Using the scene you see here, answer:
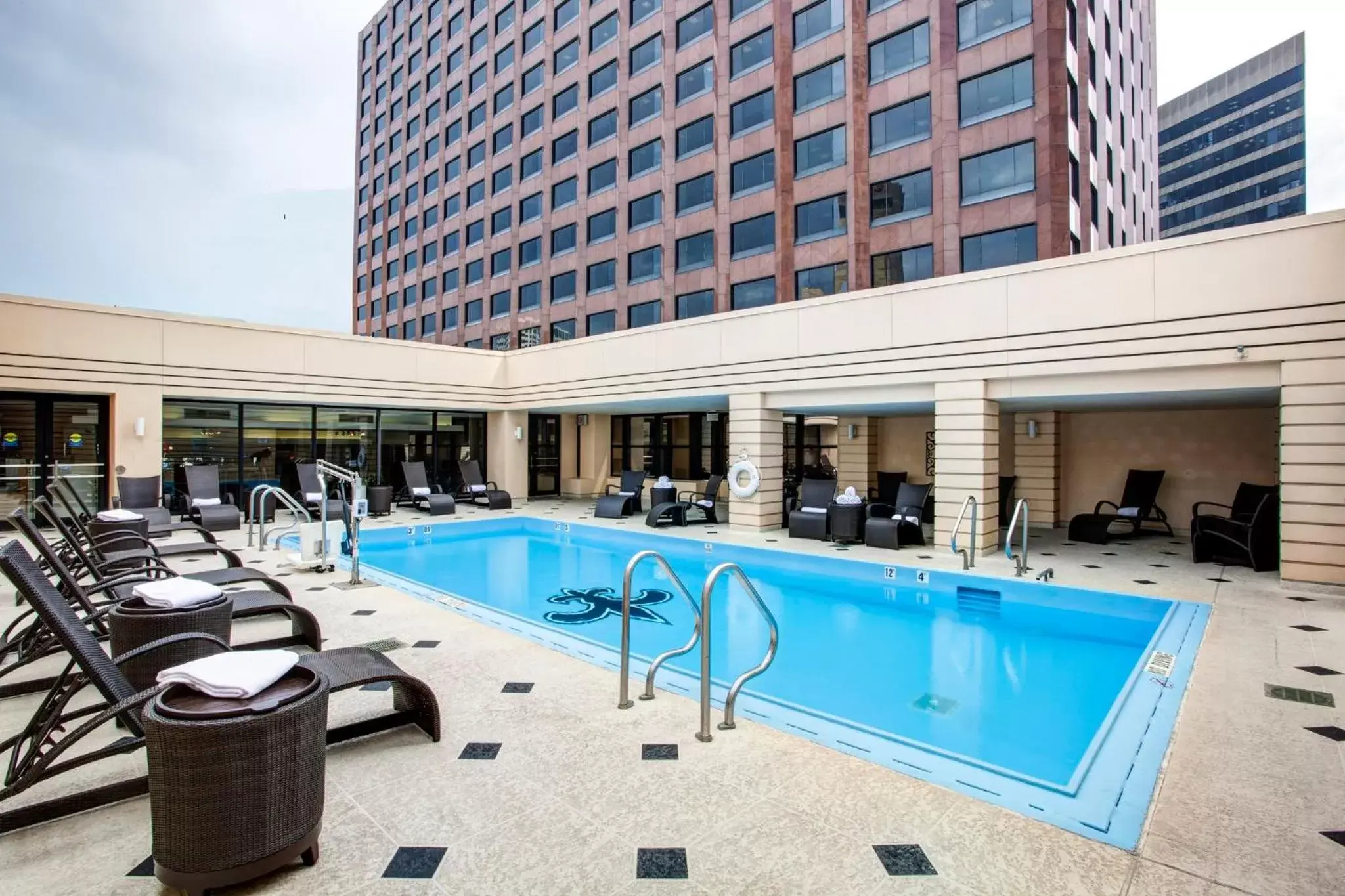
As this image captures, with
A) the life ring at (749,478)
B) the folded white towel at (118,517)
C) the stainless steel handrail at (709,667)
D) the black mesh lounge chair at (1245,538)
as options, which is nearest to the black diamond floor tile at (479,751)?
the stainless steel handrail at (709,667)

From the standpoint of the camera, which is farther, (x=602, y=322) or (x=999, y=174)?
(x=602, y=322)

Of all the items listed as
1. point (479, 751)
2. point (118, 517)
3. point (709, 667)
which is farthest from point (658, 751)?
point (118, 517)

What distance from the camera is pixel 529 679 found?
4.18 m

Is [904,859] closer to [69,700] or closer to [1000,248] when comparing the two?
[69,700]

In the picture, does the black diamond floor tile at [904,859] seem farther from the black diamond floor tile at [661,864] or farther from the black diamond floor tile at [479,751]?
the black diamond floor tile at [479,751]

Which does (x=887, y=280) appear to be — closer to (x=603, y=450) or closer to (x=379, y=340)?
(x=603, y=450)

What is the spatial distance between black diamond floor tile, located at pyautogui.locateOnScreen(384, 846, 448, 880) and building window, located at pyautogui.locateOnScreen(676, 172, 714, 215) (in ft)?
70.0

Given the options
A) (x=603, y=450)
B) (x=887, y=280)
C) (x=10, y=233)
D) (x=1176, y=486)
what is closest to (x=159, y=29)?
(x=603, y=450)

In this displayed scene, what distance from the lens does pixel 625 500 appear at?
1374cm

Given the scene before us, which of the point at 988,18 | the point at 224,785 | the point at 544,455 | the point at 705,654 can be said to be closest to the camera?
the point at 224,785

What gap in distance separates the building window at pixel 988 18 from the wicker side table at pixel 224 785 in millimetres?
20773

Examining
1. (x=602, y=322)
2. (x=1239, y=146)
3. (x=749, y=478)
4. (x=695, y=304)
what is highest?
(x=1239, y=146)

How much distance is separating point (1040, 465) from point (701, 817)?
12.1 metres

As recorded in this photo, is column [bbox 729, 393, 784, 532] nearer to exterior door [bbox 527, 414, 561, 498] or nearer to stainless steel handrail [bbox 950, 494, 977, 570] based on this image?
stainless steel handrail [bbox 950, 494, 977, 570]
